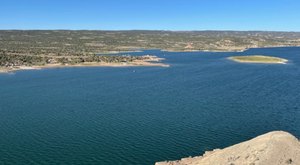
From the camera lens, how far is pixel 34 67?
16512cm

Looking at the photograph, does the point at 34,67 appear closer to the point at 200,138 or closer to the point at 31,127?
the point at 31,127

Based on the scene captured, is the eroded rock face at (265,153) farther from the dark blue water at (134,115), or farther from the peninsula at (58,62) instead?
the peninsula at (58,62)

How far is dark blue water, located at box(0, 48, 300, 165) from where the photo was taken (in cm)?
5406

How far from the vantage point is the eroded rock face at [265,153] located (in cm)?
3723

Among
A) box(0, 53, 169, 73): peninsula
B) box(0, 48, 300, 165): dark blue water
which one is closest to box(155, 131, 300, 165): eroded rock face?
box(0, 48, 300, 165): dark blue water

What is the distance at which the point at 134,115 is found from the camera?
74812mm

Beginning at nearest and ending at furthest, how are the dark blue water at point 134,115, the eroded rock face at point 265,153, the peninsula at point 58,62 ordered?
the eroded rock face at point 265,153 < the dark blue water at point 134,115 < the peninsula at point 58,62

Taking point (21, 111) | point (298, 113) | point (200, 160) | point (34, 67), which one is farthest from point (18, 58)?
point (200, 160)

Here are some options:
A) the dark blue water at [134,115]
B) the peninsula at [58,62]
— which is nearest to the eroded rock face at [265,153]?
the dark blue water at [134,115]

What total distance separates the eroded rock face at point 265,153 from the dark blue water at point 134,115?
34.3ft

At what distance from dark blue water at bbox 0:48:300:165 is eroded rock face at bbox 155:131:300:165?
10453 mm

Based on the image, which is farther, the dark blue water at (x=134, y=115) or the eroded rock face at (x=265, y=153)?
the dark blue water at (x=134, y=115)

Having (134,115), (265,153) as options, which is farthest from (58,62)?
(265,153)

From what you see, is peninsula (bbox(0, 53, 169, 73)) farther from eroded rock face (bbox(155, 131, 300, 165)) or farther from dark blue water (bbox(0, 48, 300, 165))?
eroded rock face (bbox(155, 131, 300, 165))
